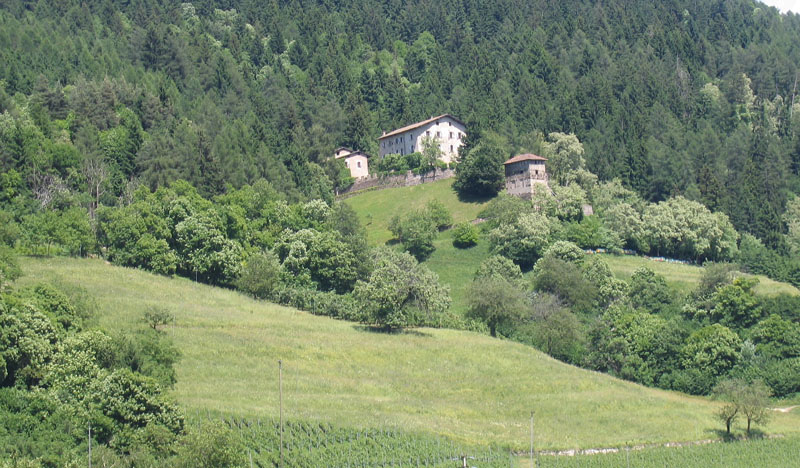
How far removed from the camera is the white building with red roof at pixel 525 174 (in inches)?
4434

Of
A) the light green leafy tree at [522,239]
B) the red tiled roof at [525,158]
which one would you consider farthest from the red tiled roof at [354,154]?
the light green leafy tree at [522,239]

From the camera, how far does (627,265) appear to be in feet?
331

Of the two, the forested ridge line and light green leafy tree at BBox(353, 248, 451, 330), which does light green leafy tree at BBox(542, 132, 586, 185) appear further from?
light green leafy tree at BBox(353, 248, 451, 330)

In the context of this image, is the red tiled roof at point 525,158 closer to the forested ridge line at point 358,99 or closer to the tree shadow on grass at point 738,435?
the forested ridge line at point 358,99

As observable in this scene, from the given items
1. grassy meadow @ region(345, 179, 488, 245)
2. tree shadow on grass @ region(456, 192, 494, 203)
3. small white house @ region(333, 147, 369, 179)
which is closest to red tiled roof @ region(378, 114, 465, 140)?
small white house @ region(333, 147, 369, 179)

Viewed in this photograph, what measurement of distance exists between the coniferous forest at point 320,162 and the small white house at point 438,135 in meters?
4.11

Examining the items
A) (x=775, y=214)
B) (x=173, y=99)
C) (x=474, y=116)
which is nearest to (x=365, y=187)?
(x=474, y=116)

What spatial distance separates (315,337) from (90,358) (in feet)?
68.4

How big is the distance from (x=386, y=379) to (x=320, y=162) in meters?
68.3

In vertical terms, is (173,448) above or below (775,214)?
below

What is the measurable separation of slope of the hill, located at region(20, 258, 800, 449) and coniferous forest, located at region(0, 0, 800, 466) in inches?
186

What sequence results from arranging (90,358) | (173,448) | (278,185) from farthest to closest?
(278,185)
(90,358)
(173,448)

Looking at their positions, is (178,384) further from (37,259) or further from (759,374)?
(759,374)

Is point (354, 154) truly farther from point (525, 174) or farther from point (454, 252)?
point (454, 252)
